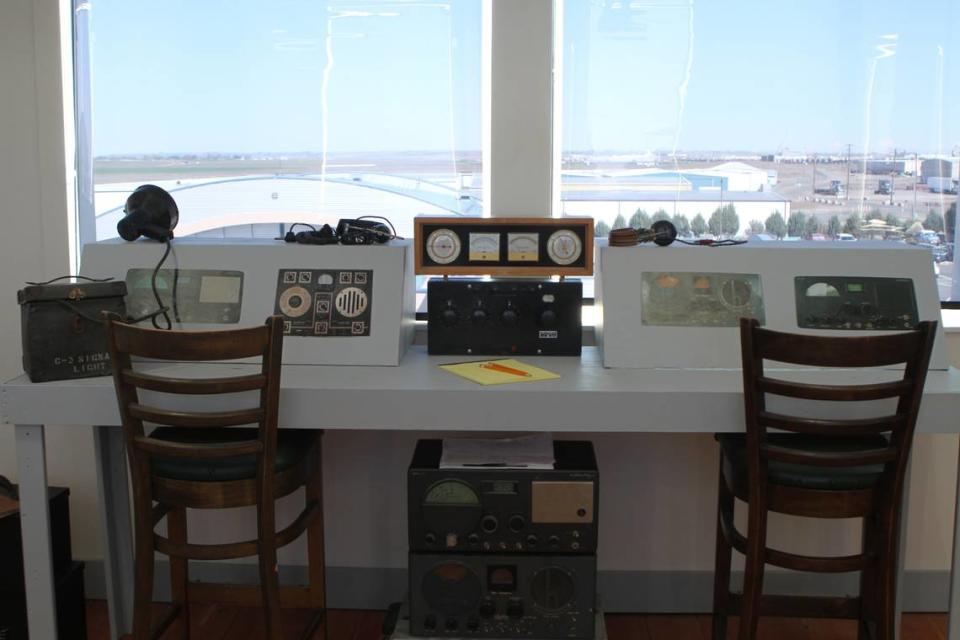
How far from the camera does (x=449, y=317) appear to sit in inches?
102

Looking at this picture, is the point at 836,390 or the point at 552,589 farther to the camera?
the point at 552,589

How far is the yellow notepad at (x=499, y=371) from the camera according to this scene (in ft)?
7.61

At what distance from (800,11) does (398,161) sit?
1.28m

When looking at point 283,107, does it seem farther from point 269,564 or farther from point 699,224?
point 269,564

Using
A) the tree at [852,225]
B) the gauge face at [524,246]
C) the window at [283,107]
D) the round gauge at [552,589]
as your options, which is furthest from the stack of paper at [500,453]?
the tree at [852,225]

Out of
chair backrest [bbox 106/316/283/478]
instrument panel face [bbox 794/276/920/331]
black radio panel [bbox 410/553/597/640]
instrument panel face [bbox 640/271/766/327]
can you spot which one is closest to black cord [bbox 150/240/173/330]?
chair backrest [bbox 106/316/283/478]

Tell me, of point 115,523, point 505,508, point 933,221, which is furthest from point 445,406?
point 933,221

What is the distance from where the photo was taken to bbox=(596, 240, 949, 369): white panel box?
2494mm

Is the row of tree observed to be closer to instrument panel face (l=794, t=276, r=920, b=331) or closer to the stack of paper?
instrument panel face (l=794, t=276, r=920, b=331)

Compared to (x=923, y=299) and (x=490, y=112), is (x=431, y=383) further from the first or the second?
(x=923, y=299)

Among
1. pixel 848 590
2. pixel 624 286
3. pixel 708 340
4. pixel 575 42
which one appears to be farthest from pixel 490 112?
pixel 848 590

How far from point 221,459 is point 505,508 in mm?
686

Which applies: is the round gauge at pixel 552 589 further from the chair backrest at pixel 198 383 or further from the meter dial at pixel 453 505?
the chair backrest at pixel 198 383

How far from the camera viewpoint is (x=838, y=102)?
2896 millimetres
